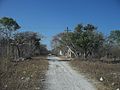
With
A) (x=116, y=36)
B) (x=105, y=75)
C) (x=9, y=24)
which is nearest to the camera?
(x=105, y=75)

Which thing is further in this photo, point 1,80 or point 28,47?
point 28,47

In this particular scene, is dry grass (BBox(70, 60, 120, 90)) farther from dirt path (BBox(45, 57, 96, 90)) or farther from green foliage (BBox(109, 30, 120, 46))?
green foliage (BBox(109, 30, 120, 46))

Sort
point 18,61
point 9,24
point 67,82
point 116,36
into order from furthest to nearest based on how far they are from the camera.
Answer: point 116,36, point 9,24, point 18,61, point 67,82

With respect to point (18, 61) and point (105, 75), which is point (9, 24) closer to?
point (18, 61)

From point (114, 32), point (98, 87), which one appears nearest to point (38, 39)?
point (114, 32)

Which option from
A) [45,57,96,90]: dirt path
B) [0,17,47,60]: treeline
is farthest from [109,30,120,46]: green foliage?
[45,57,96,90]: dirt path

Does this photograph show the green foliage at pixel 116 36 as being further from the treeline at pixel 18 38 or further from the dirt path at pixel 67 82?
the dirt path at pixel 67 82

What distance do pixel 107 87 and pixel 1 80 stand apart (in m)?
5.06

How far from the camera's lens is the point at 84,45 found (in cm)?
4397

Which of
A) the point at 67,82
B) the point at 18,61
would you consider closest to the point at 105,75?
the point at 67,82

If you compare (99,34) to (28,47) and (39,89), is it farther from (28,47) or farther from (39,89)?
(39,89)

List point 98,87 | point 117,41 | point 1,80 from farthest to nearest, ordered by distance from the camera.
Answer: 1. point 117,41
2. point 98,87
3. point 1,80

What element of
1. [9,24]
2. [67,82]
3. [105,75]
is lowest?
[67,82]

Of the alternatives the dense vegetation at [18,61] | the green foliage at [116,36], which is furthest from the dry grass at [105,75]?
the green foliage at [116,36]
